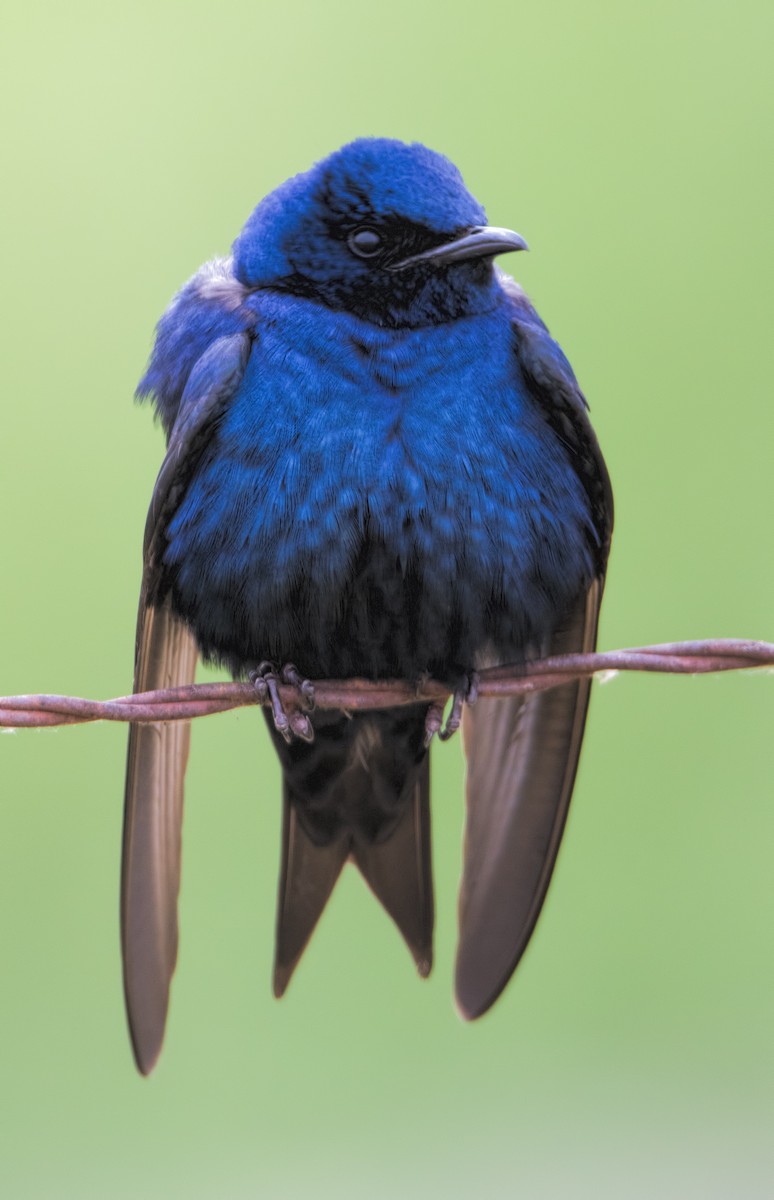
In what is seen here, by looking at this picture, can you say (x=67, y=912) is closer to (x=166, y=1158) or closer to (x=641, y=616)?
(x=166, y=1158)

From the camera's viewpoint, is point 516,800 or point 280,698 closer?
point 280,698

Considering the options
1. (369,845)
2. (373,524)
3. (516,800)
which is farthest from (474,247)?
(369,845)

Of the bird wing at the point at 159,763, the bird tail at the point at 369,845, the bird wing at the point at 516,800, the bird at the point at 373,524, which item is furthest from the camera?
the bird tail at the point at 369,845

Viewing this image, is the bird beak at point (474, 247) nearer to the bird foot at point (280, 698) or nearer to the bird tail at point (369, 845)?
the bird foot at point (280, 698)

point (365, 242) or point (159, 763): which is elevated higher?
point (365, 242)

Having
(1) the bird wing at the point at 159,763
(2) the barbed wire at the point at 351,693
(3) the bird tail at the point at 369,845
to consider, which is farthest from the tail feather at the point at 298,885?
(2) the barbed wire at the point at 351,693

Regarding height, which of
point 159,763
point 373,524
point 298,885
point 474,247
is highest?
point 474,247

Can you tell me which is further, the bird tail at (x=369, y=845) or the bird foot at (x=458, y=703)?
the bird tail at (x=369, y=845)

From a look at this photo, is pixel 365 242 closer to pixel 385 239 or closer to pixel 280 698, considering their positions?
pixel 385 239
